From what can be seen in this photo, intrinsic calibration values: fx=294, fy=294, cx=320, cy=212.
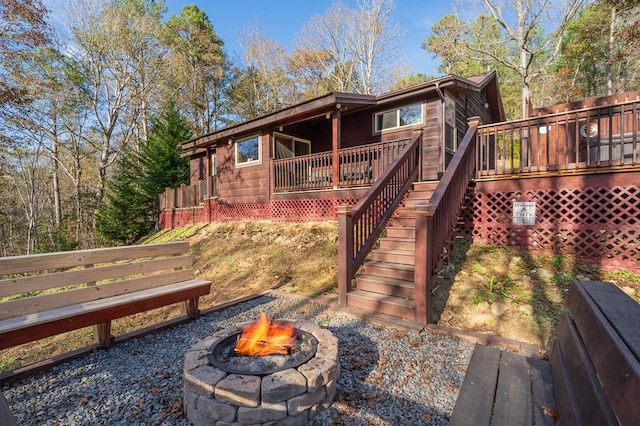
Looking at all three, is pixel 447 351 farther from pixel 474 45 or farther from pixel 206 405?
pixel 474 45

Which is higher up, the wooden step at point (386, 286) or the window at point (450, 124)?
the window at point (450, 124)

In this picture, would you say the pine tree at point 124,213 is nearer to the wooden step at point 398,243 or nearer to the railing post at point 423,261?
the wooden step at point 398,243

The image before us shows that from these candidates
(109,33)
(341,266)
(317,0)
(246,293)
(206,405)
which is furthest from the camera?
(317,0)

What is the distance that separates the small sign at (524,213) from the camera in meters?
5.13

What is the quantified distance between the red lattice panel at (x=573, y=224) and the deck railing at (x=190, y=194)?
35.1ft

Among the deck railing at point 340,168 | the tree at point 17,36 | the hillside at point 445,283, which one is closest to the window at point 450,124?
the deck railing at point 340,168

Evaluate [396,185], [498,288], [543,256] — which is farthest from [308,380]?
[543,256]

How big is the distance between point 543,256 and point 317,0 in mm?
25296

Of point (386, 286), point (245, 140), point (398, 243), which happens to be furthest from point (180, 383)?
point (245, 140)

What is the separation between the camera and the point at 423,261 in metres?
3.47

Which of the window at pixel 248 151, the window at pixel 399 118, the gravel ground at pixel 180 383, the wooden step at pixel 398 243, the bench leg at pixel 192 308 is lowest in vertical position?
the gravel ground at pixel 180 383

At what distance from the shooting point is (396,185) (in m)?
5.73

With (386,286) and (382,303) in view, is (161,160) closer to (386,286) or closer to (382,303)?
(386,286)

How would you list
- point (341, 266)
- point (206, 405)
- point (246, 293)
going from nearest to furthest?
point (206, 405) → point (341, 266) → point (246, 293)
